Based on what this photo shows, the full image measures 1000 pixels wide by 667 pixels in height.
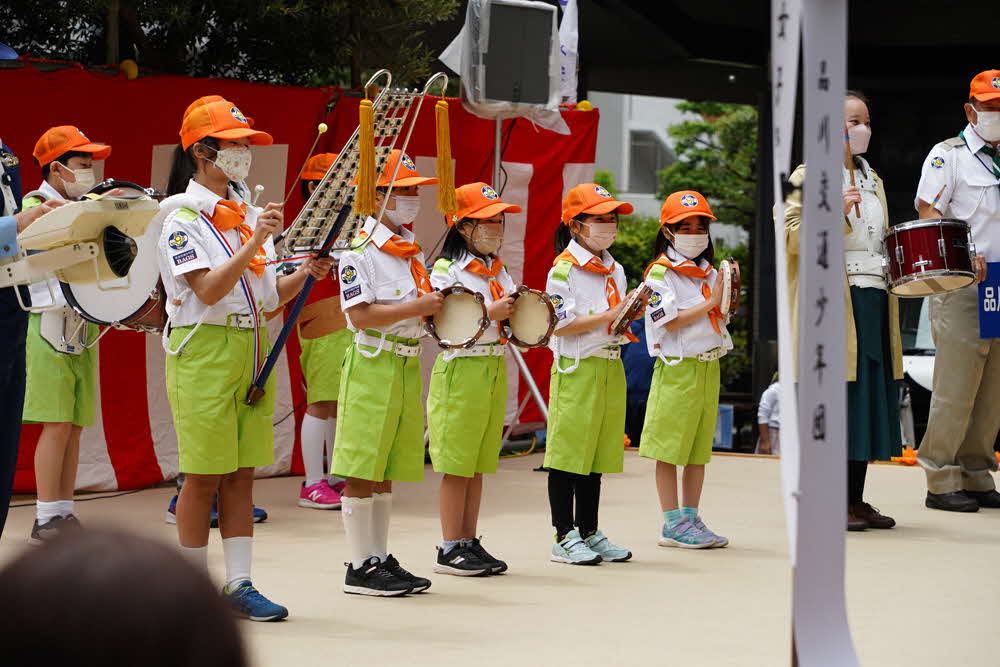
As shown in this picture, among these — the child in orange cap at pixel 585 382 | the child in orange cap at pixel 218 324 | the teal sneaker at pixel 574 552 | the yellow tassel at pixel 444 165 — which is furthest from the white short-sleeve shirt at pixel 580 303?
the child in orange cap at pixel 218 324

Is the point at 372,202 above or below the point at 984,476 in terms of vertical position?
above

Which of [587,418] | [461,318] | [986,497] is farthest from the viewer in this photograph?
[986,497]

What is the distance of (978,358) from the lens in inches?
258

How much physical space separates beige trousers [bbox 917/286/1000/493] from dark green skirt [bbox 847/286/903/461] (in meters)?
0.55

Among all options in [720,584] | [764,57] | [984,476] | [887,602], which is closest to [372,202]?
[720,584]

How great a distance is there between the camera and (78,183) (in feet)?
19.3

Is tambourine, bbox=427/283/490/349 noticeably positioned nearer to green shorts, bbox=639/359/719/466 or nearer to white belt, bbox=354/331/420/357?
white belt, bbox=354/331/420/357

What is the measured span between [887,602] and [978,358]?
7.20 feet

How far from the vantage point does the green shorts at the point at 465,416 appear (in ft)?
16.7

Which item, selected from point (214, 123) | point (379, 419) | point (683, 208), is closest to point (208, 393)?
point (379, 419)

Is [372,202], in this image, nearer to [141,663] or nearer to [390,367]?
[390,367]

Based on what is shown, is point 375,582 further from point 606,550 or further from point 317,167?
point 317,167

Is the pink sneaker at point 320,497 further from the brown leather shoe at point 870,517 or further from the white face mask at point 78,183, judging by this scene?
the brown leather shoe at point 870,517

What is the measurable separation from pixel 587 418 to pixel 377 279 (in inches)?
47.6
